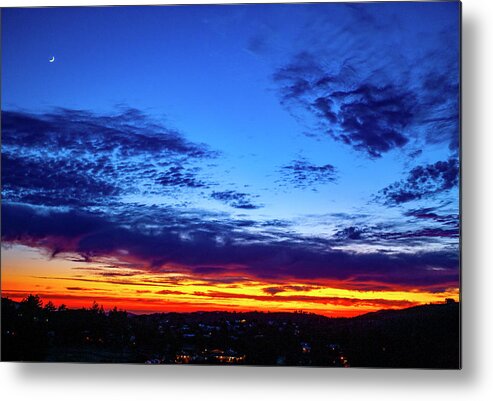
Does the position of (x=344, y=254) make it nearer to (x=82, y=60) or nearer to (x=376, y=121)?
(x=376, y=121)

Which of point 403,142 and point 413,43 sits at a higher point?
point 413,43

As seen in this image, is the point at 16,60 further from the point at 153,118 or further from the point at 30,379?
the point at 30,379

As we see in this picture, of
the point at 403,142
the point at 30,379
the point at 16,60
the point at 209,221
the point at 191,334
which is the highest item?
the point at 16,60

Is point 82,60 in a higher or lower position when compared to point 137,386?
higher

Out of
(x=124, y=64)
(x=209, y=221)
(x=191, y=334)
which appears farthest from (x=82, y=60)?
(x=191, y=334)

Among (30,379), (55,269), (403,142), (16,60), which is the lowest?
(30,379)

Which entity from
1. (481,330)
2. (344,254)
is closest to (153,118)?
(344,254)
